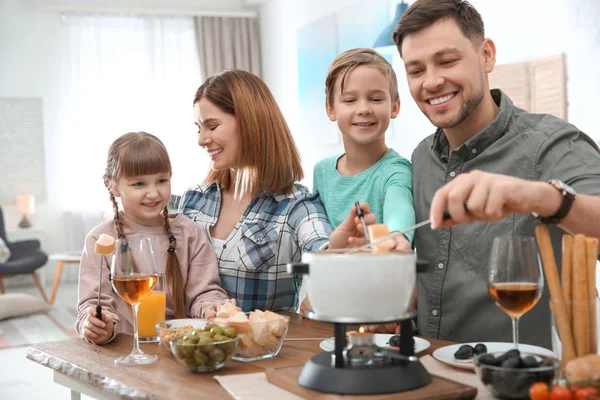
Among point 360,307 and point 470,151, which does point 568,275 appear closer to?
point 360,307

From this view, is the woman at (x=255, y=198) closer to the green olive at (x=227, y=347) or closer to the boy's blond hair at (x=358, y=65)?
the boy's blond hair at (x=358, y=65)

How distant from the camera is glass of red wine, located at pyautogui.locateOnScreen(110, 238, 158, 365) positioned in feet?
4.80

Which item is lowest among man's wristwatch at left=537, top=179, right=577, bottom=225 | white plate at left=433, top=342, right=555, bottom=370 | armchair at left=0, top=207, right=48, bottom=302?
armchair at left=0, top=207, right=48, bottom=302

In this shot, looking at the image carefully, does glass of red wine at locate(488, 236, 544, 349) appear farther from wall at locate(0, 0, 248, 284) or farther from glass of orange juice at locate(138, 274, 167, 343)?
wall at locate(0, 0, 248, 284)

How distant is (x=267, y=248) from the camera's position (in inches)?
82.4

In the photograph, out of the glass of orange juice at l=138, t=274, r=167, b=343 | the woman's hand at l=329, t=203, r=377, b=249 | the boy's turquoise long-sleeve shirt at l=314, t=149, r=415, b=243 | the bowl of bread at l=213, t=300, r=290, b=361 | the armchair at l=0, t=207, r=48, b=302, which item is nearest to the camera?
the bowl of bread at l=213, t=300, r=290, b=361

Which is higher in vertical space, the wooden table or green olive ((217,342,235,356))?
green olive ((217,342,235,356))

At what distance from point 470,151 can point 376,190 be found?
328 mm

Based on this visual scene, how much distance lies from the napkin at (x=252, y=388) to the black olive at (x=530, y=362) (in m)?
0.33

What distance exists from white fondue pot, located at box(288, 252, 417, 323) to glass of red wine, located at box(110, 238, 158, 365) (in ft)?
1.63

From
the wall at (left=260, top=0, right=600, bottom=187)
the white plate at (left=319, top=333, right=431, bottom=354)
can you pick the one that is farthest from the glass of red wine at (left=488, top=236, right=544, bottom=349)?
the wall at (left=260, top=0, right=600, bottom=187)

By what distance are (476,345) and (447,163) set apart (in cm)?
64

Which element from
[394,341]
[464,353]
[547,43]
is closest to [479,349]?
[464,353]

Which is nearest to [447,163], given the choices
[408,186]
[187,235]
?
[408,186]
